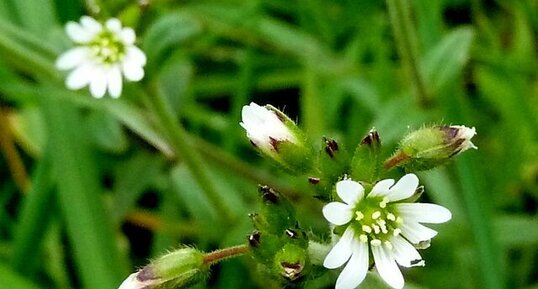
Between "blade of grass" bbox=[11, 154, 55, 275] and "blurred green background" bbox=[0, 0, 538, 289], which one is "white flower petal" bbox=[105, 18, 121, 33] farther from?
"blade of grass" bbox=[11, 154, 55, 275]

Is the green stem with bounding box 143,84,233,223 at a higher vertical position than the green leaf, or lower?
higher

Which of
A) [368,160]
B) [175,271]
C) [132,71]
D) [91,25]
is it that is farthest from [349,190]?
[91,25]

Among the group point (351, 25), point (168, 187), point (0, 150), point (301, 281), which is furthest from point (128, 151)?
point (301, 281)

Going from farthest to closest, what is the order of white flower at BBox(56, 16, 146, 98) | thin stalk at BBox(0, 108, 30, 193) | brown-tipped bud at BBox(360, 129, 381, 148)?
thin stalk at BBox(0, 108, 30, 193) → white flower at BBox(56, 16, 146, 98) → brown-tipped bud at BBox(360, 129, 381, 148)

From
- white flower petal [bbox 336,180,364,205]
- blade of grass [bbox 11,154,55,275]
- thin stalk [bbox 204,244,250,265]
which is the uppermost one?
blade of grass [bbox 11,154,55,275]

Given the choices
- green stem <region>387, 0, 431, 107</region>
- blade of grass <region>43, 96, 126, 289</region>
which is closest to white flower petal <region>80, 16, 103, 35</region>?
blade of grass <region>43, 96, 126, 289</region>

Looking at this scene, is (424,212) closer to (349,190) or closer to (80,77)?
(349,190)
